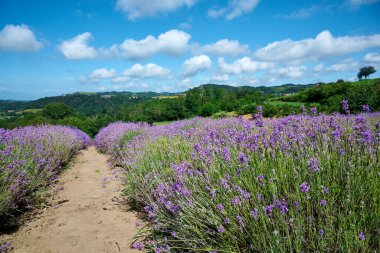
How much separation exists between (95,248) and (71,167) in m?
5.81

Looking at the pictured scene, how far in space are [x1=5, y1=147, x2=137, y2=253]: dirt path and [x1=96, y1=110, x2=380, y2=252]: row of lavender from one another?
0.44m

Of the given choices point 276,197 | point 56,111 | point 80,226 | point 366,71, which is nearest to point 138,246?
point 80,226

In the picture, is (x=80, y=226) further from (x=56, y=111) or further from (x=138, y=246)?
(x=56, y=111)

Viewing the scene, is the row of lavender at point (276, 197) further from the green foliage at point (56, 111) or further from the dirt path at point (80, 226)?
the green foliage at point (56, 111)

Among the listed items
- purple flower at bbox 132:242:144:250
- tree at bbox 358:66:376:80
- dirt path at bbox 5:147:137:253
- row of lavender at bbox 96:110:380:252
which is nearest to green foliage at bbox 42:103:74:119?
dirt path at bbox 5:147:137:253

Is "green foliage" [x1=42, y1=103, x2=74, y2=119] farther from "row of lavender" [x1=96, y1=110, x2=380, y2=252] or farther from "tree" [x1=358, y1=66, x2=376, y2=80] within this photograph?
"tree" [x1=358, y1=66, x2=376, y2=80]

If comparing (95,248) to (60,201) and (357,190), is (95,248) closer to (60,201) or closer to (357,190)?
(60,201)

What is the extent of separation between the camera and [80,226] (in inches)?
135

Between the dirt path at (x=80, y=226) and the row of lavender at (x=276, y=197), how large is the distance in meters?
0.44

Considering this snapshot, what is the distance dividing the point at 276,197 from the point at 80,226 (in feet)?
9.26

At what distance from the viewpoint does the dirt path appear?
115 inches

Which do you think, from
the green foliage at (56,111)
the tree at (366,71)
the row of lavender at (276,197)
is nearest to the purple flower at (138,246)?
the row of lavender at (276,197)

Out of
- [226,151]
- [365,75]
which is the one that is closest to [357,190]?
[226,151]

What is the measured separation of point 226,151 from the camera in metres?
2.63
